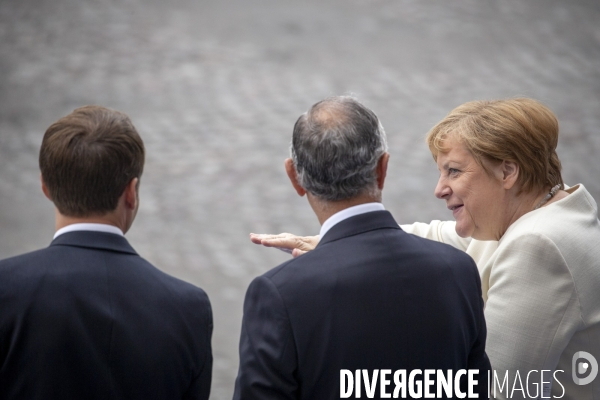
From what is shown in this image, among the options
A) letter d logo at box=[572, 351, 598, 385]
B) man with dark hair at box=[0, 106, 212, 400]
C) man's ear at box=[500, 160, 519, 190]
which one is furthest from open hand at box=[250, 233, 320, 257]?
letter d logo at box=[572, 351, 598, 385]

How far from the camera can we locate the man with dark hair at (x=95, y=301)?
1.93 metres

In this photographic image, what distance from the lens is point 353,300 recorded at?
197 centimetres

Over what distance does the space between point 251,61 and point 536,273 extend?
5852 mm

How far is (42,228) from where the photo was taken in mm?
6230

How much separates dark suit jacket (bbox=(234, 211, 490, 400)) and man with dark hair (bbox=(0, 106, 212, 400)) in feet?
0.70

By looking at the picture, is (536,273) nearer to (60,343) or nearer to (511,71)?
(60,343)

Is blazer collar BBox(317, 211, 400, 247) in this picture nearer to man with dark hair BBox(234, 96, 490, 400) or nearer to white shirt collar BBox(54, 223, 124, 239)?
man with dark hair BBox(234, 96, 490, 400)

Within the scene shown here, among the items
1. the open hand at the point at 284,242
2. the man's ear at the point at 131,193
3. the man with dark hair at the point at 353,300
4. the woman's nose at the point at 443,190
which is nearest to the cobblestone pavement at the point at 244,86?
the open hand at the point at 284,242

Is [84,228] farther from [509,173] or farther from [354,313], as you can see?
[509,173]

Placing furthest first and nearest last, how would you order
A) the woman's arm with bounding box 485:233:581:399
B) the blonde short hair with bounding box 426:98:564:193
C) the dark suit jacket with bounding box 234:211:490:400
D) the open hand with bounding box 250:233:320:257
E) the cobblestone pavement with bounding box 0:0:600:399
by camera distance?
the cobblestone pavement with bounding box 0:0:600:399 < the open hand with bounding box 250:233:320:257 < the blonde short hair with bounding box 426:98:564:193 < the woman's arm with bounding box 485:233:581:399 < the dark suit jacket with bounding box 234:211:490:400

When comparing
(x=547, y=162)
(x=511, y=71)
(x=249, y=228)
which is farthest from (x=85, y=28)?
(x=547, y=162)

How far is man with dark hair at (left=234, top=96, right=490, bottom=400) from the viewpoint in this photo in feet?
6.34

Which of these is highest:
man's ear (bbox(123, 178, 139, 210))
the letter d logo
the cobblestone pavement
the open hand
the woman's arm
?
the cobblestone pavement

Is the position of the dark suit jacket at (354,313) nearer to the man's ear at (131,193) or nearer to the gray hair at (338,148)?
the gray hair at (338,148)
